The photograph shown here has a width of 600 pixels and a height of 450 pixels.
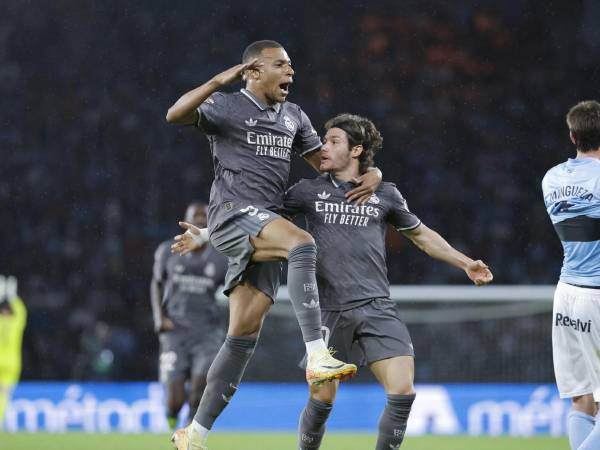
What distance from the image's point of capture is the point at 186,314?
31.0 feet

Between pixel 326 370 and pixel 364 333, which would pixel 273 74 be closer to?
pixel 364 333

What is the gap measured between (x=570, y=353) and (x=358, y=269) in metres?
1.30

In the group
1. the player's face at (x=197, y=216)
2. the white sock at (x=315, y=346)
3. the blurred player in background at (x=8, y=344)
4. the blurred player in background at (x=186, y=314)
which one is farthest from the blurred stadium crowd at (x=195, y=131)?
the white sock at (x=315, y=346)

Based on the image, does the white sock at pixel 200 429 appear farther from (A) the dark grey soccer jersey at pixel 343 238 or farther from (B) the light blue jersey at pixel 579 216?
(B) the light blue jersey at pixel 579 216

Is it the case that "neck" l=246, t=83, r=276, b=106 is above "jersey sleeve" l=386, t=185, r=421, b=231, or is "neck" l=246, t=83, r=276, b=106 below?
above

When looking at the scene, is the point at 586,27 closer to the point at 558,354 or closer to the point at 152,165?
the point at 152,165

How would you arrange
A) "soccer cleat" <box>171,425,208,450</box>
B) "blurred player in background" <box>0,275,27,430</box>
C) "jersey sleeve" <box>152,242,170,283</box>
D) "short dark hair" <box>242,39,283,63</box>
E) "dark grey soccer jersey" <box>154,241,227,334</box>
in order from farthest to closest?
"blurred player in background" <box>0,275,27,430</box>
"jersey sleeve" <box>152,242,170,283</box>
"dark grey soccer jersey" <box>154,241,227,334</box>
"short dark hair" <box>242,39,283,63</box>
"soccer cleat" <box>171,425,208,450</box>

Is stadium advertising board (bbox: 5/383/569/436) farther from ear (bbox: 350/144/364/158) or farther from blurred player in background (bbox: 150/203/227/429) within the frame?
ear (bbox: 350/144/364/158)

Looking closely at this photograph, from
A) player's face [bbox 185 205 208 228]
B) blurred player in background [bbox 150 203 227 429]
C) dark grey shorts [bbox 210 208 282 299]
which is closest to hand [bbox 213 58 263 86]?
dark grey shorts [bbox 210 208 282 299]

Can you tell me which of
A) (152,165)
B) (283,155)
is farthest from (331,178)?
A: (152,165)

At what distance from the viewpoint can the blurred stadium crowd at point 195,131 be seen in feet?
54.5

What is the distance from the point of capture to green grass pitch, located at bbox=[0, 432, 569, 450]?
931cm

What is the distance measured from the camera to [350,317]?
579 cm

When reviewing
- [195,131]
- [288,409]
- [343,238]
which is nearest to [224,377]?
[343,238]
